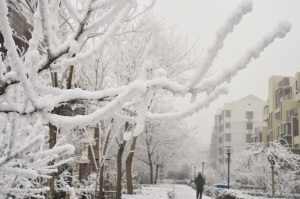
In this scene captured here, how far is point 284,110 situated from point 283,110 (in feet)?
0.42

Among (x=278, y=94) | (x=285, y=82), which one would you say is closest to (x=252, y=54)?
(x=285, y=82)

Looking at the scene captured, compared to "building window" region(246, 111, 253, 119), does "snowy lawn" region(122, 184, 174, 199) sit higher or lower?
lower

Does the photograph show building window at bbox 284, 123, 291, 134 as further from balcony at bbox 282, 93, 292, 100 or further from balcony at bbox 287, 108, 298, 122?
balcony at bbox 282, 93, 292, 100

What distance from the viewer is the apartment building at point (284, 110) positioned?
35.7 meters

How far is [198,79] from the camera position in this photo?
4.24 feet

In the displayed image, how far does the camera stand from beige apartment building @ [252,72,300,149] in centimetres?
3572

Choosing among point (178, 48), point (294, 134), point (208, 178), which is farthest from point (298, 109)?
point (178, 48)

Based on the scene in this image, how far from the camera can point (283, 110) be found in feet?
128

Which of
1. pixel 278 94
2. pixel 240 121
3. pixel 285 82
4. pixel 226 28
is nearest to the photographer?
pixel 226 28

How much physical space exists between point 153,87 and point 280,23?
1.99ft

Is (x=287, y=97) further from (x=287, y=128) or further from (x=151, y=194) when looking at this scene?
(x=151, y=194)

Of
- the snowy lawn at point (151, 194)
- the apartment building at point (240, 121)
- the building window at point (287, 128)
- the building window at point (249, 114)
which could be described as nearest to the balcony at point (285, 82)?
the building window at point (287, 128)

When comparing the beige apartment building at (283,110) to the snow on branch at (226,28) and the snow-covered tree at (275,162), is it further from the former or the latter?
the snow on branch at (226,28)

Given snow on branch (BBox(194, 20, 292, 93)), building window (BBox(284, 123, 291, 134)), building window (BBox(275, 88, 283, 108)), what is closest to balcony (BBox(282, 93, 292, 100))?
building window (BBox(275, 88, 283, 108))
